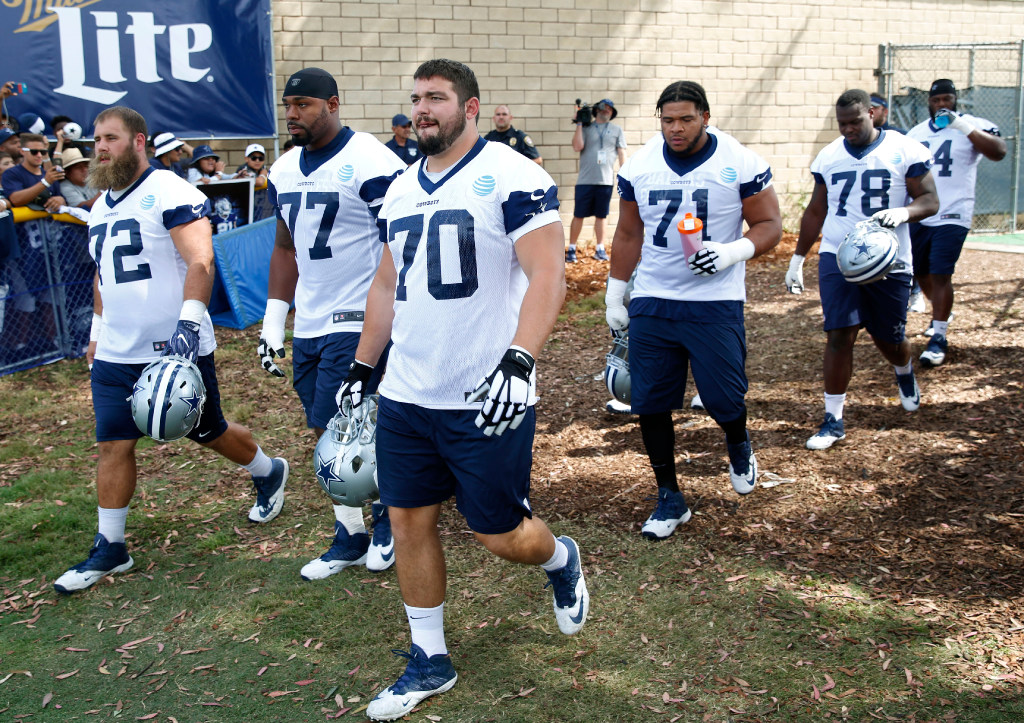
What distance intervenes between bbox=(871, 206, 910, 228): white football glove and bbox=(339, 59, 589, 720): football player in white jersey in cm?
314

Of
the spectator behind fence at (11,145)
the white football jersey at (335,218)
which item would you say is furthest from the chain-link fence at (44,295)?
the white football jersey at (335,218)

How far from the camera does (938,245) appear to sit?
7754mm

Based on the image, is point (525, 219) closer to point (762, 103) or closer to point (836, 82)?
point (762, 103)

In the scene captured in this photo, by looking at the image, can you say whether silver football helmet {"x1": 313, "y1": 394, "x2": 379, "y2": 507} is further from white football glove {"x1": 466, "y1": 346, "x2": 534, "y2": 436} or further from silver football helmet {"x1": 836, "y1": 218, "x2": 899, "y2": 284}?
silver football helmet {"x1": 836, "y1": 218, "x2": 899, "y2": 284}

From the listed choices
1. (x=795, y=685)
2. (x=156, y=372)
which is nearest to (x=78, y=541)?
(x=156, y=372)

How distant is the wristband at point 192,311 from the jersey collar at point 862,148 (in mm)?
4148

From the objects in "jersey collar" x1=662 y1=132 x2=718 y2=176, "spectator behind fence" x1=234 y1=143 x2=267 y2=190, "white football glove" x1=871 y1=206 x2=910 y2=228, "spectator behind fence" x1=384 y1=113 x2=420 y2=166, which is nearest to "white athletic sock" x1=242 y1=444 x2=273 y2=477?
"jersey collar" x1=662 y1=132 x2=718 y2=176

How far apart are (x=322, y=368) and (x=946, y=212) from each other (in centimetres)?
582

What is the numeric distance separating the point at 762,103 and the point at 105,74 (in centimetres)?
992

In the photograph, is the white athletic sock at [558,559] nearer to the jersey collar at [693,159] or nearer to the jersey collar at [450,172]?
the jersey collar at [450,172]

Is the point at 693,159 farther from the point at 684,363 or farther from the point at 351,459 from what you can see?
the point at 351,459

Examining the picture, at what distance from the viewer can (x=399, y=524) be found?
3.47 metres

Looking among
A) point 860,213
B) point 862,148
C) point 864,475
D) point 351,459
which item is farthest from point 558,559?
point 862,148

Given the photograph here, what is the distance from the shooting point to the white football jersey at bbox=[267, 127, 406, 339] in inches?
169
